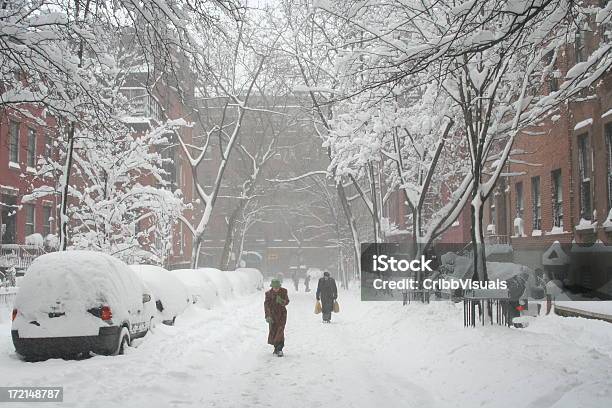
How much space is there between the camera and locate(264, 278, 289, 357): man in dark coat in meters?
12.2

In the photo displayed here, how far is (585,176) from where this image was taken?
20266mm

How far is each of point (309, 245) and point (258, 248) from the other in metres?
6.68

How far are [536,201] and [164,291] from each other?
15773 mm

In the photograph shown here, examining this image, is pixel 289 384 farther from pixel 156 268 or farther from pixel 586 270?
pixel 586 270

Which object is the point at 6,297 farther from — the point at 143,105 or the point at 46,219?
the point at 143,105

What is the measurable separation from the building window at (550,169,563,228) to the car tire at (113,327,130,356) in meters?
16.5

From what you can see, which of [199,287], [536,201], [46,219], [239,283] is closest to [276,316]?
[199,287]

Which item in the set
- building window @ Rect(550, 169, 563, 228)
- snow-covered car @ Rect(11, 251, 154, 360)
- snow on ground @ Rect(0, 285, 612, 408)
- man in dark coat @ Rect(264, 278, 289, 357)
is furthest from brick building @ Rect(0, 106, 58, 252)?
building window @ Rect(550, 169, 563, 228)

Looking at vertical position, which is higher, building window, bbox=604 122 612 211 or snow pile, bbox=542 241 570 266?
building window, bbox=604 122 612 211

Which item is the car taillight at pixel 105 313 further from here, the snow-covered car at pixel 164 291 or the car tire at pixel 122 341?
the snow-covered car at pixel 164 291

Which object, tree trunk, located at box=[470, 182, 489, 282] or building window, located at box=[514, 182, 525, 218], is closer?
tree trunk, located at box=[470, 182, 489, 282]

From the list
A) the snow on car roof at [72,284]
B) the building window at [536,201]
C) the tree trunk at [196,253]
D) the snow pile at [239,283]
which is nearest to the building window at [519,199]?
the building window at [536,201]

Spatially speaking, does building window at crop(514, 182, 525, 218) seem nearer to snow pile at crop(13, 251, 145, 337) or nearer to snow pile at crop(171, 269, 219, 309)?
snow pile at crop(171, 269, 219, 309)

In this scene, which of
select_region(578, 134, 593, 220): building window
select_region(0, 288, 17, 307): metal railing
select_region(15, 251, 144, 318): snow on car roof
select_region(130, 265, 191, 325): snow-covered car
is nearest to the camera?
select_region(15, 251, 144, 318): snow on car roof
